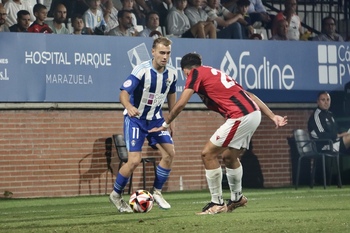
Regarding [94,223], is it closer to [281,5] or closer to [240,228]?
[240,228]

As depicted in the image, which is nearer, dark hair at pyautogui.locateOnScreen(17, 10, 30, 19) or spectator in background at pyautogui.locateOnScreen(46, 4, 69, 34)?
dark hair at pyautogui.locateOnScreen(17, 10, 30, 19)

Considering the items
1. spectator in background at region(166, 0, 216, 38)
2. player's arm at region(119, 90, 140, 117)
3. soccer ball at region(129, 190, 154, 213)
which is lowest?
soccer ball at region(129, 190, 154, 213)

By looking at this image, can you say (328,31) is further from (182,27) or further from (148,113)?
(148,113)

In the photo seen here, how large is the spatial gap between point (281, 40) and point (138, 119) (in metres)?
8.57

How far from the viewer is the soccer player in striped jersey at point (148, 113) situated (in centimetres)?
1445

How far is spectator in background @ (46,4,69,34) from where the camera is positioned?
1995 centimetres

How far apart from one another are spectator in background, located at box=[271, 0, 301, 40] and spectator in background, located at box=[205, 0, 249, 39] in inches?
33.9

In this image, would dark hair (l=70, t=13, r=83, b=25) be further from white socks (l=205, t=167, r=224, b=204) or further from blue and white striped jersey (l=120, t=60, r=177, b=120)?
white socks (l=205, t=167, r=224, b=204)

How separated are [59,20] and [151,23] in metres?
2.10

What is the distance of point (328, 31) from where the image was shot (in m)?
24.2

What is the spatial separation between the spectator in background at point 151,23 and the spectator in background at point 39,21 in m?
2.24

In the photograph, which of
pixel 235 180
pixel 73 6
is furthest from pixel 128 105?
pixel 73 6

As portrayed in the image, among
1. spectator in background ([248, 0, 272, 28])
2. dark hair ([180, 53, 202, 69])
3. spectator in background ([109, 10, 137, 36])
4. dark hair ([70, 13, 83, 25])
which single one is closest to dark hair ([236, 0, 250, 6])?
spectator in background ([248, 0, 272, 28])

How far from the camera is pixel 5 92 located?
19.0 m
